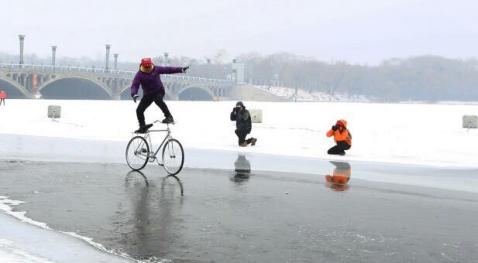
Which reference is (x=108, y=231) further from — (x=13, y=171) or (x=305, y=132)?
(x=305, y=132)

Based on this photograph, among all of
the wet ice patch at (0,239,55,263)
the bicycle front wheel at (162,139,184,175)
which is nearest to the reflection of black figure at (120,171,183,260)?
the wet ice patch at (0,239,55,263)

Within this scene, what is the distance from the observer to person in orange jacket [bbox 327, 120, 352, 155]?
44.3 ft

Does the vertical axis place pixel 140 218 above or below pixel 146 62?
below

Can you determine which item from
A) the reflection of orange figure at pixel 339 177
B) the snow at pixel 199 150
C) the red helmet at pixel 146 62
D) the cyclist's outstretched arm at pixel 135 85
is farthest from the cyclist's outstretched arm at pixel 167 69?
the reflection of orange figure at pixel 339 177

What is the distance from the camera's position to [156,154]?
9.66 m

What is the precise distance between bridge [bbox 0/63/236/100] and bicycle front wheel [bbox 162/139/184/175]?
69658mm

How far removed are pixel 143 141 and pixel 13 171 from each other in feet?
7.08

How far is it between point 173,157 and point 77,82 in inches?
3482

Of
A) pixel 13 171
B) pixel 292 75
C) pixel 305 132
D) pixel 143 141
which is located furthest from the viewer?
pixel 292 75

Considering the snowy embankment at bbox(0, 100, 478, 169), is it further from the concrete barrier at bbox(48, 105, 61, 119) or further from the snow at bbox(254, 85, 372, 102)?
the snow at bbox(254, 85, 372, 102)

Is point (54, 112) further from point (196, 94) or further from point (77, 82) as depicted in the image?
point (196, 94)

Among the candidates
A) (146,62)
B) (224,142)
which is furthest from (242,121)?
(146,62)

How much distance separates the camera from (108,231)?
5.27 metres

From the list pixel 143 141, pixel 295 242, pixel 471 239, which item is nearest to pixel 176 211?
pixel 295 242
